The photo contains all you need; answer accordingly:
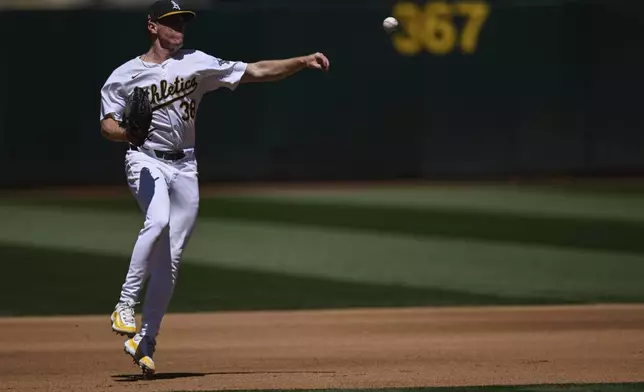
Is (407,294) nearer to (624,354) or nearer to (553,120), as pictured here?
(624,354)

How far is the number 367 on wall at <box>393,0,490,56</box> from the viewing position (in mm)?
17562

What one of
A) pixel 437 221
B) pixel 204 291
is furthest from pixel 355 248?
pixel 204 291

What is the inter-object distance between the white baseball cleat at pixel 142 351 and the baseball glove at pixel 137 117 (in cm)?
97

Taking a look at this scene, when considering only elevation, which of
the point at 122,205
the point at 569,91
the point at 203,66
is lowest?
the point at 122,205

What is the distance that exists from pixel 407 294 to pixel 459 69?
308 inches

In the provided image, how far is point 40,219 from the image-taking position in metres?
14.8

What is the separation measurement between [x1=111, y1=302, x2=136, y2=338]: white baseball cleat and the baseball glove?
0.79 m

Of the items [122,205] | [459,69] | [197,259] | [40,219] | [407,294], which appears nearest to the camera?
[407,294]

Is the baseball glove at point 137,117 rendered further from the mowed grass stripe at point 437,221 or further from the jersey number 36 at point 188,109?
the mowed grass stripe at point 437,221

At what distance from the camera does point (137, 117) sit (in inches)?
257

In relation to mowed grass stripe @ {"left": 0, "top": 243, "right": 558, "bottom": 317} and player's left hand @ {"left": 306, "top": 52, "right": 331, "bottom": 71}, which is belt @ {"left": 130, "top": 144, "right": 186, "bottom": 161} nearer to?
player's left hand @ {"left": 306, "top": 52, "right": 331, "bottom": 71}

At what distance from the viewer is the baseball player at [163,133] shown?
674 centimetres

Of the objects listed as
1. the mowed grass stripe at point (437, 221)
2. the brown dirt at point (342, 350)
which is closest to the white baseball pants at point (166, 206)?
the brown dirt at point (342, 350)

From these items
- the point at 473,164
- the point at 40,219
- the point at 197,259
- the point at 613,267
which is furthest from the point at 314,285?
the point at 473,164
